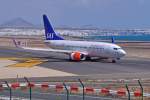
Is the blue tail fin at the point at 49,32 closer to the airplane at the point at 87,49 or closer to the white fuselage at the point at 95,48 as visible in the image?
the airplane at the point at 87,49

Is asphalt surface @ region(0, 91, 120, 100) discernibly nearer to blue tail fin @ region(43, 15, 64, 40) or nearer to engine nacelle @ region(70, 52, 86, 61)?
engine nacelle @ region(70, 52, 86, 61)

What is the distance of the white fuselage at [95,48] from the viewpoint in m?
84.5

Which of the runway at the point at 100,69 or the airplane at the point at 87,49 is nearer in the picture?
the runway at the point at 100,69

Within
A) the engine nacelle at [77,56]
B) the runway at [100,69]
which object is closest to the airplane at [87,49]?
the engine nacelle at [77,56]

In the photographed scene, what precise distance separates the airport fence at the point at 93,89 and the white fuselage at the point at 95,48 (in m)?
25.6

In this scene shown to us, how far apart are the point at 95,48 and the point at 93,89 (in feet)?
139

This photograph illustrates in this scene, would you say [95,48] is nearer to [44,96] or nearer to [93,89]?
[93,89]

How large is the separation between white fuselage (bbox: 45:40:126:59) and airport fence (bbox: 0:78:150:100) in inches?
→ 1006

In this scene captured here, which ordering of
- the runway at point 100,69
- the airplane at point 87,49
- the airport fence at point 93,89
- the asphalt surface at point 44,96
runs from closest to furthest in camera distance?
the airport fence at point 93,89 < the asphalt surface at point 44,96 < the runway at point 100,69 < the airplane at point 87,49

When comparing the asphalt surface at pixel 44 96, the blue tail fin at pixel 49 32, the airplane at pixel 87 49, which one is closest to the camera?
the asphalt surface at pixel 44 96

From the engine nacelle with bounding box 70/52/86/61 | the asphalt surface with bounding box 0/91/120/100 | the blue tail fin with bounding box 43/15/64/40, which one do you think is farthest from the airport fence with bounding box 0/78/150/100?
the blue tail fin with bounding box 43/15/64/40

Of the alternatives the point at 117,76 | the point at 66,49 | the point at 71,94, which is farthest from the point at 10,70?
the point at 71,94

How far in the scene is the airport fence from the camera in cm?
4056

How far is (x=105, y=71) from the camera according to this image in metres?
71.4
